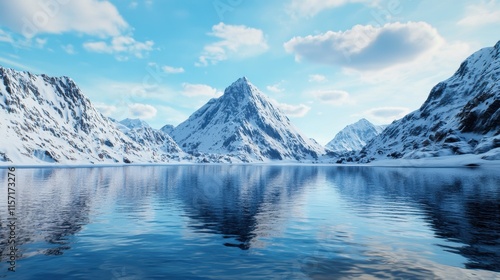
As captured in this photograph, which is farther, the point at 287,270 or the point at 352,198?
the point at 352,198

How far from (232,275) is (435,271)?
41.0 feet

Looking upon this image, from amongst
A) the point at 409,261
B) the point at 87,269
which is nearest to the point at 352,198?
the point at 409,261

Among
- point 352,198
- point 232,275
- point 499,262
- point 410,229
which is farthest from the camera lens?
point 352,198

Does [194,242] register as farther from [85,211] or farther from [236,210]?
[85,211]

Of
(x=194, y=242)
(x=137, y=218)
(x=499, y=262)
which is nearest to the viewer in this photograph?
(x=499, y=262)

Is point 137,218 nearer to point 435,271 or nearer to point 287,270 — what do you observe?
point 287,270

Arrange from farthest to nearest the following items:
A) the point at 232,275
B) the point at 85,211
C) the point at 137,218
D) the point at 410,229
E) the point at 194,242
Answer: the point at 85,211 < the point at 137,218 < the point at 410,229 < the point at 194,242 < the point at 232,275

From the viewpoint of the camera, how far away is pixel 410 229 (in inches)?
1254

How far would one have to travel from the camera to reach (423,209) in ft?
143

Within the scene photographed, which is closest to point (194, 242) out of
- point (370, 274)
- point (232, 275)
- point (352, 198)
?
point (232, 275)

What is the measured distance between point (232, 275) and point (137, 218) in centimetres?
2194

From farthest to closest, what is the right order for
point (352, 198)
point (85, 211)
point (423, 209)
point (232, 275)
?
point (352, 198) → point (423, 209) → point (85, 211) → point (232, 275)

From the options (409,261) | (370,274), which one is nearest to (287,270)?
(370,274)

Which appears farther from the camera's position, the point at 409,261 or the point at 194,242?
the point at 194,242
